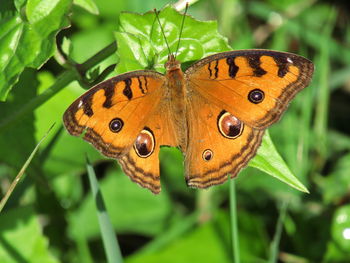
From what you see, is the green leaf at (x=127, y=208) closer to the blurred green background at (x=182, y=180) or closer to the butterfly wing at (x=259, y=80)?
the blurred green background at (x=182, y=180)

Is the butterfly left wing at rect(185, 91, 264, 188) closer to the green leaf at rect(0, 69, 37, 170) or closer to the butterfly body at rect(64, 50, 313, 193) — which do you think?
the butterfly body at rect(64, 50, 313, 193)

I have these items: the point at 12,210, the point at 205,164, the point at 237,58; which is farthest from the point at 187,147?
the point at 12,210

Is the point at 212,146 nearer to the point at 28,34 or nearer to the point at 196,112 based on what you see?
the point at 196,112

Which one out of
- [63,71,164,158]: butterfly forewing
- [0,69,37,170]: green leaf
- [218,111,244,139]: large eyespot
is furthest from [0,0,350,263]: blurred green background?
[218,111,244,139]: large eyespot

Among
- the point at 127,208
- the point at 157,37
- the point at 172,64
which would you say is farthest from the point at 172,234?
the point at 157,37

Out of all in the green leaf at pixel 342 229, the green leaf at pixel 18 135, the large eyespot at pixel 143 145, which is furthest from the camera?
the green leaf at pixel 342 229

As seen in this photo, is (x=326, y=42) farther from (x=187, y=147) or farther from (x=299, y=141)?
(x=187, y=147)

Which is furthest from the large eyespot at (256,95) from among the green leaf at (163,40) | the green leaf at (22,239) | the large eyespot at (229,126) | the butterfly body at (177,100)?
the green leaf at (22,239)
